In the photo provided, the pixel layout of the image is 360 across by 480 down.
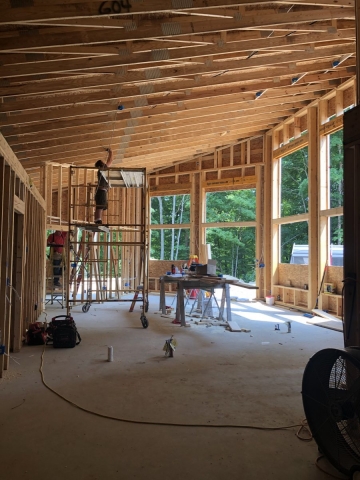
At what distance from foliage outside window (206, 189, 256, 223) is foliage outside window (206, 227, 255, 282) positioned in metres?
1.16

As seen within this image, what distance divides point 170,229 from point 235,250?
13.7ft

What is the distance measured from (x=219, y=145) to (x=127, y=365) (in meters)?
9.31

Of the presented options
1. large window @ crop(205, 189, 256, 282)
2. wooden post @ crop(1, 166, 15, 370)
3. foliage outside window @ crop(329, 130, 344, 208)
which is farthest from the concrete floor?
large window @ crop(205, 189, 256, 282)

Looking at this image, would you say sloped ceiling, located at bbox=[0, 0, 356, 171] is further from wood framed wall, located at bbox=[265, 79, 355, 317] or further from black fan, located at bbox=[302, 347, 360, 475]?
black fan, located at bbox=[302, 347, 360, 475]

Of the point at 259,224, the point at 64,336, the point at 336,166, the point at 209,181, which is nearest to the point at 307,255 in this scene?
the point at 259,224

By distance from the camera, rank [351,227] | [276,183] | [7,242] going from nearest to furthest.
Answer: [351,227]
[7,242]
[276,183]

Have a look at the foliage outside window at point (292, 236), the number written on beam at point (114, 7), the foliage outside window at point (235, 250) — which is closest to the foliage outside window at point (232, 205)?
the foliage outside window at point (235, 250)

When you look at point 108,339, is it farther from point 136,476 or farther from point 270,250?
point 270,250

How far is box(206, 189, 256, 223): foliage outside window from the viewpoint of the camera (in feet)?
56.7

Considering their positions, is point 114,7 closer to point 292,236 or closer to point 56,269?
point 56,269

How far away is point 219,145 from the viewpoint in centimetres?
1242

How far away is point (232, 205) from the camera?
17656mm

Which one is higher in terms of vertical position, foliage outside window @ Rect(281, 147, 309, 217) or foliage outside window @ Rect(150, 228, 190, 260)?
foliage outside window @ Rect(281, 147, 309, 217)

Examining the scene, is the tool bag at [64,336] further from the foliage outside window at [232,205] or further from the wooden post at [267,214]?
the foliage outside window at [232,205]
